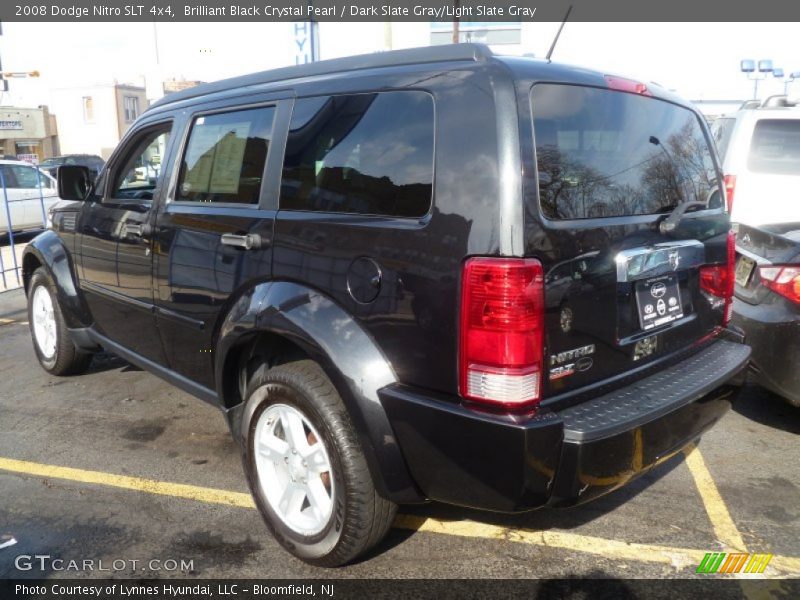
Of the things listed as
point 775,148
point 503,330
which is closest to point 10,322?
point 503,330

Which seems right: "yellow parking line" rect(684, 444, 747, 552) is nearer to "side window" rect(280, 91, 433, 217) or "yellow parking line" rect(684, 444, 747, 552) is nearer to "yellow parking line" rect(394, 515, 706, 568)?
"yellow parking line" rect(394, 515, 706, 568)

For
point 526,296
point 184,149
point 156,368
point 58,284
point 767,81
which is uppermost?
point 767,81

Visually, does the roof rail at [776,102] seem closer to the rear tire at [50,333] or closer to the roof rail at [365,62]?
the roof rail at [365,62]

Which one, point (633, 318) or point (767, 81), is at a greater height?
point (767, 81)

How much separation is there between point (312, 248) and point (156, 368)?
171 cm

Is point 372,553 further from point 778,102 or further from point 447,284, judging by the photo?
point 778,102

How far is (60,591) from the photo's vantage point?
2.55 meters

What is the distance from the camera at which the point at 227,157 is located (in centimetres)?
312

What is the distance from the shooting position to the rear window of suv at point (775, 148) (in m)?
6.82

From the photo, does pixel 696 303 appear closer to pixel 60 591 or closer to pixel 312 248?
pixel 312 248

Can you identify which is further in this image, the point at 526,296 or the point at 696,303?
the point at 696,303

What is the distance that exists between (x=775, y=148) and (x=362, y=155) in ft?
20.3

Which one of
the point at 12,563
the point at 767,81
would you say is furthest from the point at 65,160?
the point at 12,563

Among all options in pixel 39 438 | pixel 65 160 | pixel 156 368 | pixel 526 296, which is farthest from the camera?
pixel 65 160
